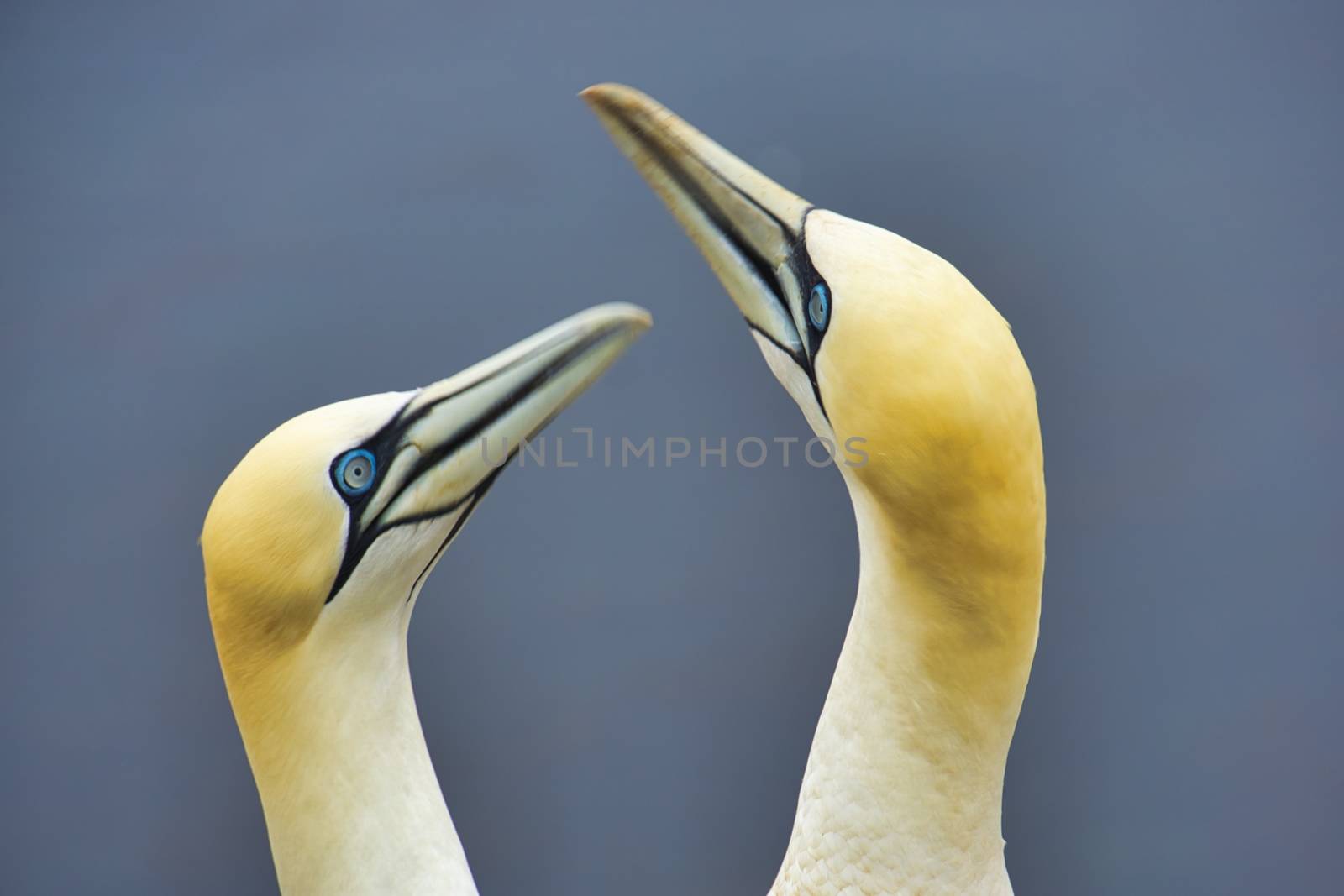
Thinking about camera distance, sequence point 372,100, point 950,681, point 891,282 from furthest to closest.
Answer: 1. point 372,100
2. point 950,681
3. point 891,282

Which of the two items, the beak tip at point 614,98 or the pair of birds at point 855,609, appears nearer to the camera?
the pair of birds at point 855,609

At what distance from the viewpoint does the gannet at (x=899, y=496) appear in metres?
2.46

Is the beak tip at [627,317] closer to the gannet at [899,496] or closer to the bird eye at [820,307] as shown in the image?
the gannet at [899,496]

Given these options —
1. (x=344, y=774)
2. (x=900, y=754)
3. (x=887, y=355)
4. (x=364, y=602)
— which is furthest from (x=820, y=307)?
(x=344, y=774)

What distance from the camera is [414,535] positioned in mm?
2836

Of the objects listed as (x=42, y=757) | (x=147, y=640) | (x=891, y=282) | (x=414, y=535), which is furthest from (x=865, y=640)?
(x=42, y=757)

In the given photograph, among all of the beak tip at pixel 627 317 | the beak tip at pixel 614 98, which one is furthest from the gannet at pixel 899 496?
the beak tip at pixel 627 317

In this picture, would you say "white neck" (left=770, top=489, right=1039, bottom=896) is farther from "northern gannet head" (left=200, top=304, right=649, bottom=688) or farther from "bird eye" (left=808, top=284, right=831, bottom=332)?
"northern gannet head" (left=200, top=304, right=649, bottom=688)

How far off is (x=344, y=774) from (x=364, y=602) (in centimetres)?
34

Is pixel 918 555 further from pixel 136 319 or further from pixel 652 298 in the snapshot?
pixel 136 319

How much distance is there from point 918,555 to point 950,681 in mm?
273

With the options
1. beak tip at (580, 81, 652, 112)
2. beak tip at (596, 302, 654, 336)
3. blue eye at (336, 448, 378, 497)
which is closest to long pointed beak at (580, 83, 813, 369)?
beak tip at (580, 81, 652, 112)

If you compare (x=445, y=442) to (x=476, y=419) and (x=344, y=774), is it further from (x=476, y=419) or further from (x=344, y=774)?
(x=344, y=774)

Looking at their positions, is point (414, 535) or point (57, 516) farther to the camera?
point (57, 516)
